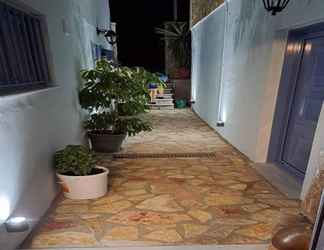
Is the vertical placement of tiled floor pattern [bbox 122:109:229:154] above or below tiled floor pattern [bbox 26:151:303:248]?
below

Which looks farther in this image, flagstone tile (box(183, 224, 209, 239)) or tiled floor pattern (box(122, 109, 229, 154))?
tiled floor pattern (box(122, 109, 229, 154))

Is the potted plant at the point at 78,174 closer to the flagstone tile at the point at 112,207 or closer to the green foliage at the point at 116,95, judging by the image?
the flagstone tile at the point at 112,207

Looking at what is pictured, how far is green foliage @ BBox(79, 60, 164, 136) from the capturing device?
320 centimetres

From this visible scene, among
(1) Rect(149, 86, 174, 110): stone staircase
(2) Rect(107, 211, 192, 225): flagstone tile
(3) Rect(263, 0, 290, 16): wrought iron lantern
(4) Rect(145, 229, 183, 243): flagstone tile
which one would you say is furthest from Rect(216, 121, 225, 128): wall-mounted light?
(1) Rect(149, 86, 174, 110): stone staircase

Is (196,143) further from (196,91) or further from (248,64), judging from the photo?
(196,91)

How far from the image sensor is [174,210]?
7.14 ft

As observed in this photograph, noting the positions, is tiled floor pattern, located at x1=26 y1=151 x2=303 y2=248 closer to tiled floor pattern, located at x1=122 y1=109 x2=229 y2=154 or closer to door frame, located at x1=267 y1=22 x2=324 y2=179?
door frame, located at x1=267 y1=22 x2=324 y2=179

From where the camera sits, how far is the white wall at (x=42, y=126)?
61.0 inches

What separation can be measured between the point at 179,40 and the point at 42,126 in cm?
709

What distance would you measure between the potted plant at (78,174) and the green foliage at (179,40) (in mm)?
6765

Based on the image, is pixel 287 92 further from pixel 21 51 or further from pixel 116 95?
pixel 21 51

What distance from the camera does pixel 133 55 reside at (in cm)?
948

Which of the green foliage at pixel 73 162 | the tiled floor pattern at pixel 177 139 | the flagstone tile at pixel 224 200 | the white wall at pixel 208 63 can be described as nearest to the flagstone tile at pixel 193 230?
the flagstone tile at pixel 224 200

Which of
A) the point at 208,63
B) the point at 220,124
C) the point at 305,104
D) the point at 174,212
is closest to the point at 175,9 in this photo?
the point at 208,63
